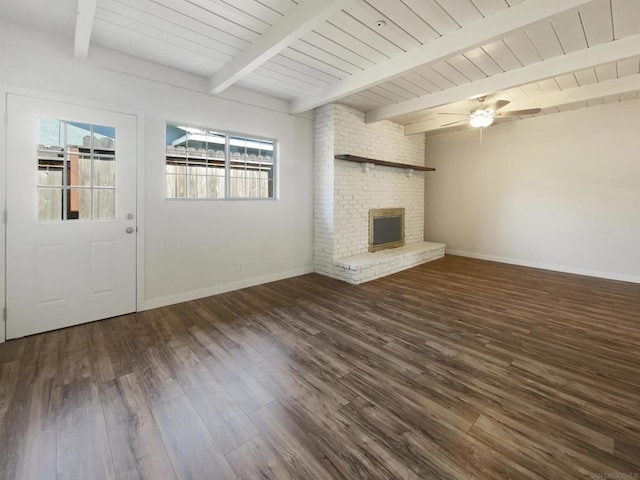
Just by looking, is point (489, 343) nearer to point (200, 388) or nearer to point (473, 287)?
point (473, 287)

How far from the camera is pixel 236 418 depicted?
1.75m

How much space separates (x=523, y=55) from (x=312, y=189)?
3227mm

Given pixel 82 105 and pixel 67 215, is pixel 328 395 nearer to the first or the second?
pixel 67 215

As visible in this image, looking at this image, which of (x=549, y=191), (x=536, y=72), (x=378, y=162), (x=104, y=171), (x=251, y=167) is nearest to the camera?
(x=104, y=171)

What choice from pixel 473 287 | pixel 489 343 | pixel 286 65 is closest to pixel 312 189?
pixel 286 65

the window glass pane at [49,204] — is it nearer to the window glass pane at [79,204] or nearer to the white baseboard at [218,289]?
the window glass pane at [79,204]

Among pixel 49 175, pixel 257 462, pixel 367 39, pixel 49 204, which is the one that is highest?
pixel 367 39

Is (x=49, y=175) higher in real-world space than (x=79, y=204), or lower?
higher

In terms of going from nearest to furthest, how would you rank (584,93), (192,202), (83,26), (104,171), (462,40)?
(83,26), (462,40), (104,171), (192,202), (584,93)

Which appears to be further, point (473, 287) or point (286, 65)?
point (473, 287)

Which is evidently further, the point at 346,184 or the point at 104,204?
the point at 346,184

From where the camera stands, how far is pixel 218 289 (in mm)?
4082

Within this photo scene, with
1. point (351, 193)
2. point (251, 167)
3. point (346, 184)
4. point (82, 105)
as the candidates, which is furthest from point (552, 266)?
point (82, 105)

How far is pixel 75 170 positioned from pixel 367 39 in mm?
3194
